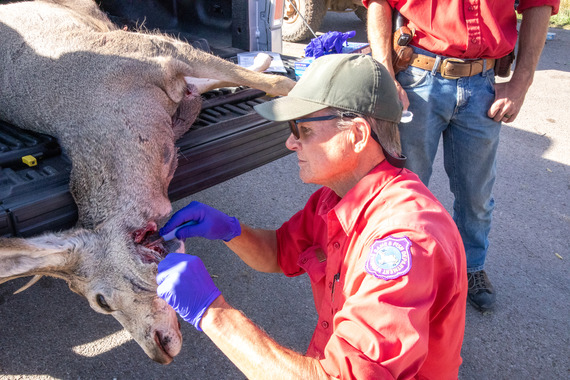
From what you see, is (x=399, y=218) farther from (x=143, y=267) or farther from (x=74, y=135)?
(x=74, y=135)

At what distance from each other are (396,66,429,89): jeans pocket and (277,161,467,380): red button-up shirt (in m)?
1.28

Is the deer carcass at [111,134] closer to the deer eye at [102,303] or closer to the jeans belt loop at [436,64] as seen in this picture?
the deer eye at [102,303]

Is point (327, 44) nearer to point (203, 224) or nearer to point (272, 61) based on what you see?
point (272, 61)

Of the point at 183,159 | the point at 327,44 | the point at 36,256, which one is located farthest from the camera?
the point at 327,44

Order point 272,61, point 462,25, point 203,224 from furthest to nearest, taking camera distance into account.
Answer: point 272,61 → point 462,25 → point 203,224

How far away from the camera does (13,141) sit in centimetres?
317

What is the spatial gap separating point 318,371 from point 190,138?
1839 millimetres

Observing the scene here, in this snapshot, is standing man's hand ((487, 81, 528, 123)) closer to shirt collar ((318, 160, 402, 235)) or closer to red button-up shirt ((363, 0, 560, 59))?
red button-up shirt ((363, 0, 560, 59))

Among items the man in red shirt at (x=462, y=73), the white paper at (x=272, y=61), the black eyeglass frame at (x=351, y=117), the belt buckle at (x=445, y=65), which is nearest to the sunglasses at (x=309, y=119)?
the black eyeglass frame at (x=351, y=117)

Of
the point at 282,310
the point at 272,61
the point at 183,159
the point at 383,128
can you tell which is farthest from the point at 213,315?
the point at 272,61

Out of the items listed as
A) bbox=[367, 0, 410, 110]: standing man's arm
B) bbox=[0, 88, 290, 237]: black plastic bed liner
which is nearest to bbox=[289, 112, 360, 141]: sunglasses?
bbox=[0, 88, 290, 237]: black plastic bed liner

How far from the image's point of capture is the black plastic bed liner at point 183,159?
2547mm

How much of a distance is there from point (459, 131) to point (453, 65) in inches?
18.1

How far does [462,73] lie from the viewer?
11.1 ft
